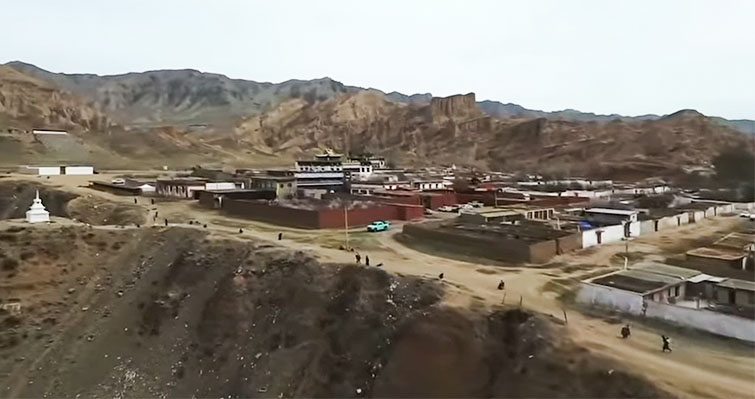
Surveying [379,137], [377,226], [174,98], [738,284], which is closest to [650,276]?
[738,284]

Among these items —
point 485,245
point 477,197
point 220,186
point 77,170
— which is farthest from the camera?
point 77,170

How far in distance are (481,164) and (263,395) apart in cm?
7671

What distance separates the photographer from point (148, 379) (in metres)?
24.2

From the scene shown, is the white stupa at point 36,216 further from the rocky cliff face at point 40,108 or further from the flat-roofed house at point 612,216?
the rocky cliff face at point 40,108

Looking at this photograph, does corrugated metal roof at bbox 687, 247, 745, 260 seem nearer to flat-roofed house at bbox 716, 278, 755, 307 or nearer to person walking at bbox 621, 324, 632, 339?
flat-roofed house at bbox 716, 278, 755, 307

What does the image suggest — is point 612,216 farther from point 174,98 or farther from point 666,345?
point 174,98

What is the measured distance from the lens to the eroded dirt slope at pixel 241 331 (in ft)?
61.0

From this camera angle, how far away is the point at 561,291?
22219mm

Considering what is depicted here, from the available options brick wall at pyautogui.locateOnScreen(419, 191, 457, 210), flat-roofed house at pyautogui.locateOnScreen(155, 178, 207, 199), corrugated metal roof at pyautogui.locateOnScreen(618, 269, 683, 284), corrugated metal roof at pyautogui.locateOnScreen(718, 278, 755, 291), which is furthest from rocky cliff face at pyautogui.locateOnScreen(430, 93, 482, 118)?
corrugated metal roof at pyautogui.locateOnScreen(718, 278, 755, 291)

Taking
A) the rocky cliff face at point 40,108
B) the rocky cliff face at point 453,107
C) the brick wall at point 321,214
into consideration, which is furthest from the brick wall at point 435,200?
the rocky cliff face at point 40,108

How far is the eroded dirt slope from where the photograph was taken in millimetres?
18594

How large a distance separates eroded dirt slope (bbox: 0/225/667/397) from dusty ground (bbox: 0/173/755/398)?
0.21 metres

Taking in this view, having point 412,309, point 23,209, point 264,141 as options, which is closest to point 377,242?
point 412,309

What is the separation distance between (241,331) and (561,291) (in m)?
12.2
